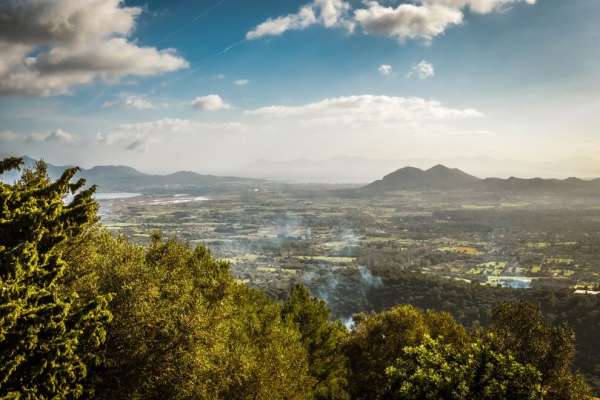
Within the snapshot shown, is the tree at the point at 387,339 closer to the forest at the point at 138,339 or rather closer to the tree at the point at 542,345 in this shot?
the forest at the point at 138,339

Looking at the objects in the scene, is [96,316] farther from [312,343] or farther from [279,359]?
[312,343]

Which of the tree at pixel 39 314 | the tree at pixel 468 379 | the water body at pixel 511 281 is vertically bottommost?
the water body at pixel 511 281

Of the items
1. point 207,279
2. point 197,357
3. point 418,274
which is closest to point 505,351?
point 197,357

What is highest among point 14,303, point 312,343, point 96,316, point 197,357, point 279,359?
point 14,303

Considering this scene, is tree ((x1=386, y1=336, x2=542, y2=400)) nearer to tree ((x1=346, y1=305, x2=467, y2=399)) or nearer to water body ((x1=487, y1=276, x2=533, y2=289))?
tree ((x1=346, y1=305, x2=467, y2=399))

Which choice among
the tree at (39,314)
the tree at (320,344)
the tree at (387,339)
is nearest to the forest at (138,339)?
the tree at (39,314)

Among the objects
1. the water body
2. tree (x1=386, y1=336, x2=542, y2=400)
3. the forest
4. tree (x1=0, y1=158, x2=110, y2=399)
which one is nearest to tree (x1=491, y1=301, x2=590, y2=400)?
the forest
